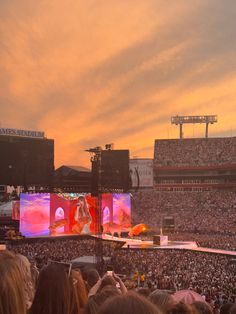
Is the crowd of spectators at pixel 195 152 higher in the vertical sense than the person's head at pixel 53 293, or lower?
higher

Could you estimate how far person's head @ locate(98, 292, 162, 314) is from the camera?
190 cm

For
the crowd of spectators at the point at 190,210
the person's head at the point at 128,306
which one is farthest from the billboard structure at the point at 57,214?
the person's head at the point at 128,306

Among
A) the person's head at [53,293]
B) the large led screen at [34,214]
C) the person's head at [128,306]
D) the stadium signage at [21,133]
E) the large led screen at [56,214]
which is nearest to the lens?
the person's head at [128,306]

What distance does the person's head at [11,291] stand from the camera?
2.31 m

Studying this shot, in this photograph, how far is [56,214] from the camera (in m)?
43.2

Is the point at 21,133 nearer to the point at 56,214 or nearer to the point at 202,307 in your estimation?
the point at 56,214

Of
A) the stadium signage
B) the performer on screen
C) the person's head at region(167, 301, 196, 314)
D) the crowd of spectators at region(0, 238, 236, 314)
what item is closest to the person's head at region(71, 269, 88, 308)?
the crowd of spectators at region(0, 238, 236, 314)

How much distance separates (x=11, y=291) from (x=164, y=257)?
1156 inches

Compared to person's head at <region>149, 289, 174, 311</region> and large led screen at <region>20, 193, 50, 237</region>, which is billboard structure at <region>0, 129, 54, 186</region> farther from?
person's head at <region>149, 289, 174, 311</region>

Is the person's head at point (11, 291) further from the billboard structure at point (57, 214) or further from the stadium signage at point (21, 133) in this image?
the stadium signage at point (21, 133)

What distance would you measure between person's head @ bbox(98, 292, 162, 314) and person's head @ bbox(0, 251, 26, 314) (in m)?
0.58

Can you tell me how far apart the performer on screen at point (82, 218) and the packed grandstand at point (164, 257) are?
97 centimetres

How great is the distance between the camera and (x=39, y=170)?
43438 mm

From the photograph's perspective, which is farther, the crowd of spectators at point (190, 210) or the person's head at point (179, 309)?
the crowd of spectators at point (190, 210)
